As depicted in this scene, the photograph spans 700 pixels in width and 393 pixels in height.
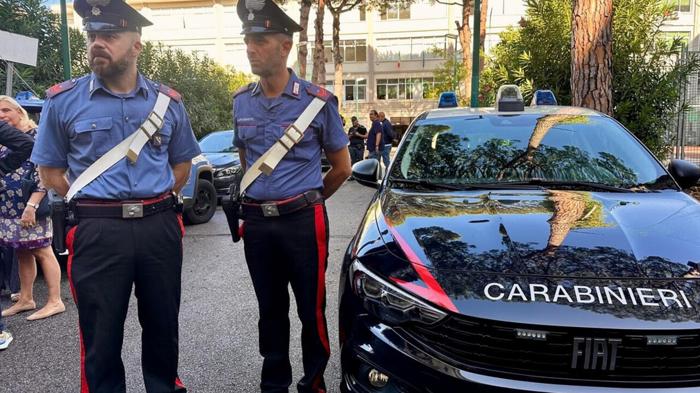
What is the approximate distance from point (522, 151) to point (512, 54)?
746cm

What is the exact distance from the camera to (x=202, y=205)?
28.2ft

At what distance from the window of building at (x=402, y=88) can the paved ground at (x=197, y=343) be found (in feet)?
130

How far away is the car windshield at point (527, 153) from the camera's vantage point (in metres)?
2.95

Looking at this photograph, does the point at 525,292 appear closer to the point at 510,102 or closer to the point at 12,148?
the point at 510,102

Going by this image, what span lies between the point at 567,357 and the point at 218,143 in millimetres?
9515

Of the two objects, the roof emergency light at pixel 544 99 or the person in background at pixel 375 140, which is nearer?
the roof emergency light at pixel 544 99

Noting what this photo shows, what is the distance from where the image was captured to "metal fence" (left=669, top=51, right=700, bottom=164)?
10.3 meters

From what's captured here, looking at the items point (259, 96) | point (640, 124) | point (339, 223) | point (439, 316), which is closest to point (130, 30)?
point (259, 96)

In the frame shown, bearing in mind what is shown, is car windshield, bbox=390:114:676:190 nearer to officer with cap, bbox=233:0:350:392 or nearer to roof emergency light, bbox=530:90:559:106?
officer with cap, bbox=233:0:350:392

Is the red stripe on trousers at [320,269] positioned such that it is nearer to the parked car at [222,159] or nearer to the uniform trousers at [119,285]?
the uniform trousers at [119,285]

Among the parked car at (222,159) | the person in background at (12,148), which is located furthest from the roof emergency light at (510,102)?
the parked car at (222,159)

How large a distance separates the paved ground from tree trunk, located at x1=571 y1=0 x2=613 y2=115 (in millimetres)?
3978

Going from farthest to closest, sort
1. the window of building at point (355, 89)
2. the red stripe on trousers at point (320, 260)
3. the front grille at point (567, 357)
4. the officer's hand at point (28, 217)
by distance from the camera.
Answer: the window of building at point (355, 89) → the officer's hand at point (28, 217) → the red stripe on trousers at point (320, 260) → the front grille at point (567, 357)

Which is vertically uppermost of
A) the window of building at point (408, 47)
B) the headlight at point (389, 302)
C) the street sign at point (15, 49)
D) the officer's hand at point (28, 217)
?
the window of building at point (408, 47)
